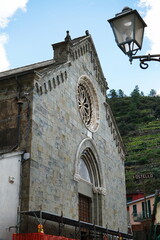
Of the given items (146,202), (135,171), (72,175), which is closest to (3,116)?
(72,175)

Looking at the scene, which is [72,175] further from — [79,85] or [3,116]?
[79,85]

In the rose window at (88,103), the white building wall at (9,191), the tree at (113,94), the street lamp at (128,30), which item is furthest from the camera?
the tree at (113,94)

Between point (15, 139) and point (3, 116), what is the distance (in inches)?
59.2

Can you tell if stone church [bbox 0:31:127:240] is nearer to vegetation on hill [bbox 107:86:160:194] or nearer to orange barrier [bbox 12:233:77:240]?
orange barrier [bbox 12:233:77:240]

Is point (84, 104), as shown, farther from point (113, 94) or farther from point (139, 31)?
point (113, 94)

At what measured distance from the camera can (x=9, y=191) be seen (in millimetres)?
13102

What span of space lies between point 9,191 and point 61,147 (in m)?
4.31

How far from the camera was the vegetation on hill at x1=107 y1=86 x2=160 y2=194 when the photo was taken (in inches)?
2687

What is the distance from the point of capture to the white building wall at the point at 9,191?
12.7m

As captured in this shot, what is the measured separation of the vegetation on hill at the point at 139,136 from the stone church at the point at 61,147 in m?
32.3

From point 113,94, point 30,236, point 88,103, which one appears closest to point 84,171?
point 88,103

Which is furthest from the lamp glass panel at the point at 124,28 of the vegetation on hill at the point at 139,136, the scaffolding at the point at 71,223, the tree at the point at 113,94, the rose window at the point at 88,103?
the tree at the point at 113,94

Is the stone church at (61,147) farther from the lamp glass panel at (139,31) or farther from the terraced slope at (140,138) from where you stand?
the terraced slope at (140,138)

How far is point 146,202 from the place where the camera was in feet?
149
